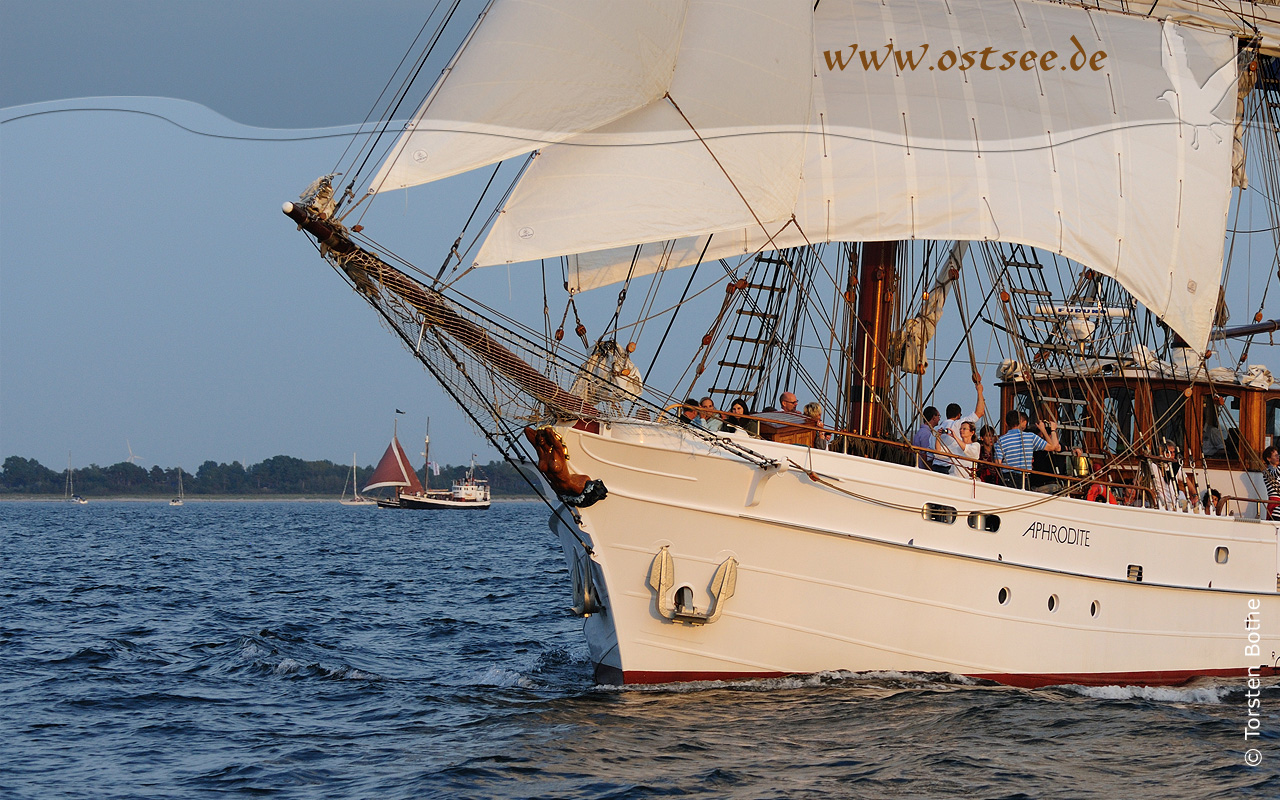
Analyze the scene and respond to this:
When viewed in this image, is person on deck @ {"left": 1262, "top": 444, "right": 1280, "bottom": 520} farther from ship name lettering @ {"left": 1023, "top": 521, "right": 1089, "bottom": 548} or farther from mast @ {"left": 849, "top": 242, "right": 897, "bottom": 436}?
mast @ {"left": 849, "top": 242, "right": 897, "bottom": 436}

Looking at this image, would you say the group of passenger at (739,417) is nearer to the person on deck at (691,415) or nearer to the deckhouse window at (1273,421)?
the person on deck at (691,415)

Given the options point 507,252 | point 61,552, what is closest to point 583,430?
point 507,252

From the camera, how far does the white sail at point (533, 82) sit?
1179 centimetres

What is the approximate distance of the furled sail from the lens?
107m

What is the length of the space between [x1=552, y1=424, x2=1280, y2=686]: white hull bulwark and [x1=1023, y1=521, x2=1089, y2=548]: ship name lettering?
0.05ft

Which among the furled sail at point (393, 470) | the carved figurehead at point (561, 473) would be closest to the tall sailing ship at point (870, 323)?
the carved figurehead at point (561, 473)

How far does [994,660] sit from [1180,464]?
4.27 m

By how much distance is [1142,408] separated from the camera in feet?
58.1

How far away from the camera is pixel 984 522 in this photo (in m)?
14.0

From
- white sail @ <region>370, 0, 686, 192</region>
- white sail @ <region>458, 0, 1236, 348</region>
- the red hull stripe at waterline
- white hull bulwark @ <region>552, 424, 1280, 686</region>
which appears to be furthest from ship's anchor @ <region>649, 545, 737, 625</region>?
white sail @ <region>370, 0, 686, 192</region>

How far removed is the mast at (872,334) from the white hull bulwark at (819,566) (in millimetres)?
2738

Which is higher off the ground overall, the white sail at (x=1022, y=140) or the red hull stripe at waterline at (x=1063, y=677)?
the white sail at (x=1022, y=140)

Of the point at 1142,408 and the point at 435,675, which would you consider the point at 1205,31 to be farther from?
the point at 435,675

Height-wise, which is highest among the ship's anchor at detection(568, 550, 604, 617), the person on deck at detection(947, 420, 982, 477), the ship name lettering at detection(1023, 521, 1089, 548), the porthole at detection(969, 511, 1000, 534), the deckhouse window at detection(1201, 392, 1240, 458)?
the deckhouse window at detection(1201, 392, 1240, 458)
